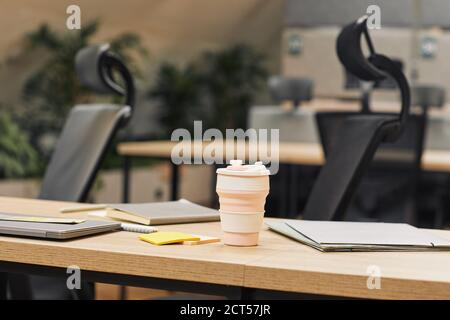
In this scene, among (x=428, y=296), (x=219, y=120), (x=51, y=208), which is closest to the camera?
(x=428, y=296)

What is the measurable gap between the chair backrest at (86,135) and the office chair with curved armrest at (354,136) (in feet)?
2.05

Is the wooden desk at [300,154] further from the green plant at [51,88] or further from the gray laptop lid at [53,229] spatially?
the gray laptop lid at [53,229]

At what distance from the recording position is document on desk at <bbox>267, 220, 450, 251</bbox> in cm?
131

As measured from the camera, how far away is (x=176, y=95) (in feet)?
26.3

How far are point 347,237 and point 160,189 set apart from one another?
6.13m

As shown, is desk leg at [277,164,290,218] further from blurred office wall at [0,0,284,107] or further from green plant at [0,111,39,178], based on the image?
blurred office wall at [0,0,284,107]

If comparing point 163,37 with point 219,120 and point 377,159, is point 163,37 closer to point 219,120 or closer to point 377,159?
point 219,120

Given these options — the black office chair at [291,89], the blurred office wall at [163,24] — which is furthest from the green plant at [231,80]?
the black office chair at [291,89]

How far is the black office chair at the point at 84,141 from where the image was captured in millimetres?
2173

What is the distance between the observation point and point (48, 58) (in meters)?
6.52

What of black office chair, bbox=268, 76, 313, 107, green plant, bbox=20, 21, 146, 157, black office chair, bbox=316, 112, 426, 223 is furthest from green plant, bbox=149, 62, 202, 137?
black office chair, bbox=316, 112, 426, 223

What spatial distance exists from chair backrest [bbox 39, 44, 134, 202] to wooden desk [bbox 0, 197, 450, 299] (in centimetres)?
92

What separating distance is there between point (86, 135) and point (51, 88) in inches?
157
